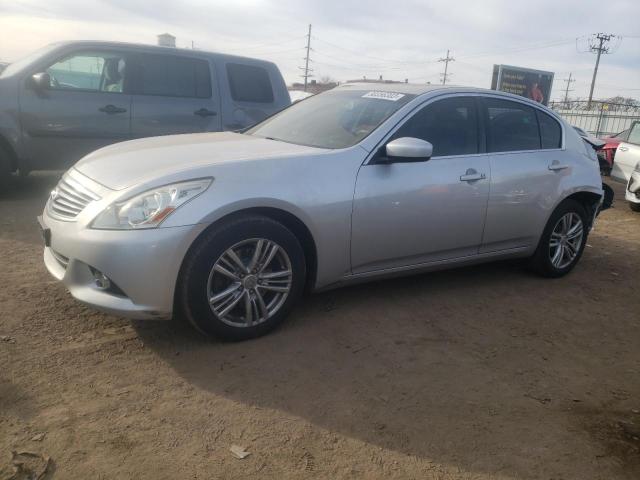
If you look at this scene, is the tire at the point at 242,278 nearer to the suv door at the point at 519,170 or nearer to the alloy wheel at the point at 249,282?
the alloy wheel at the point at 249,282

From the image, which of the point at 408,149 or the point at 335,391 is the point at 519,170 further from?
the point at 335,391

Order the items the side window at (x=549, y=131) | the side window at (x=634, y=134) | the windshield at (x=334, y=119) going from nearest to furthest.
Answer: the windshield at (x=334, y=119) < the side window at (x=549, y=131) < the side window at (x=634, y=134)

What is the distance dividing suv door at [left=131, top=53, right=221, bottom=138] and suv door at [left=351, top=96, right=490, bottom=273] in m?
3.79

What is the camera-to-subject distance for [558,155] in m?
4.82

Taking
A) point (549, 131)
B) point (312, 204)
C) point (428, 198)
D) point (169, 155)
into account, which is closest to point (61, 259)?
point (169, 155)

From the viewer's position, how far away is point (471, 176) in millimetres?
4125

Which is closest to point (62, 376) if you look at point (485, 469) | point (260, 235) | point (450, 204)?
point (260, 235)

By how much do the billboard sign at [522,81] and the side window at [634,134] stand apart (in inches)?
533

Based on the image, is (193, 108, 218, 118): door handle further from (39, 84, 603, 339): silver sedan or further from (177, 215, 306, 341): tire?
(177, 215, 306, 341): tire

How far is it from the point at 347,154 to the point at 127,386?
6.32ft

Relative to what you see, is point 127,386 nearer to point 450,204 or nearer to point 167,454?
point 167,454

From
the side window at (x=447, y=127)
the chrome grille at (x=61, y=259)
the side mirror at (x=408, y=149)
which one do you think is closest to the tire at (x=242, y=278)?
the chrome grille at (x=61, y=259)

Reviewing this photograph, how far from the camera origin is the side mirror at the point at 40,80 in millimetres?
6094

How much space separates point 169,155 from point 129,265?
90cm
